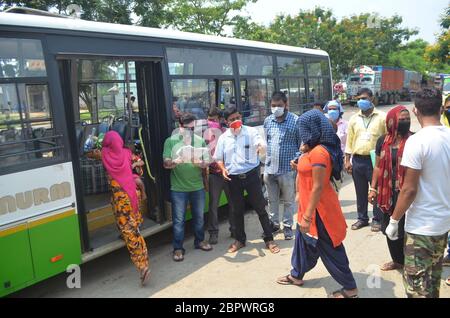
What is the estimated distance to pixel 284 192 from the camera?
18.2 ft

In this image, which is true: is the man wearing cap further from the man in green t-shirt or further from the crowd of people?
the man in green t-shirt

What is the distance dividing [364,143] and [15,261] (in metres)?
4.38

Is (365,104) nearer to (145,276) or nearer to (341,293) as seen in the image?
(341,293)

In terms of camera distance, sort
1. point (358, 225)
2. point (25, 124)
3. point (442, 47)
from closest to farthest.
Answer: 1. point (25, 124)
2. point (358, 225)
3. point (442, 47)

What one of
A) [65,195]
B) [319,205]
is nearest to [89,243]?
[65,195]

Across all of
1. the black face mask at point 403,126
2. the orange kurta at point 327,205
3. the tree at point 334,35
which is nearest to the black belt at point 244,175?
the orange kurta at point 327,205

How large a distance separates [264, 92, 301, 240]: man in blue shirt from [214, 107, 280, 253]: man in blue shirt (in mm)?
358

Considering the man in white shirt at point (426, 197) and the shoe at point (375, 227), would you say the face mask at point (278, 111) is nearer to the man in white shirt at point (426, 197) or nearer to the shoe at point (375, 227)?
the shoe at point (375, 227)

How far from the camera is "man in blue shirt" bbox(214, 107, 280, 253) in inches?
201

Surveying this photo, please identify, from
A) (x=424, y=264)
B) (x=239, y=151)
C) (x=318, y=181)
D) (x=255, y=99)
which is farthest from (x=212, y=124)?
(x=424, y=264)

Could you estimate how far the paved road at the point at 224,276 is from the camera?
13.6 feet
